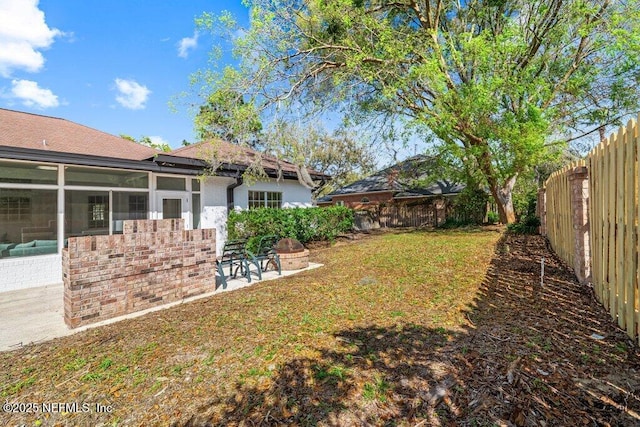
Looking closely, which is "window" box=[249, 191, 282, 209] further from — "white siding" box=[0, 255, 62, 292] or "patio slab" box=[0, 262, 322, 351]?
"white siding" box=[0, 255, 62, 292]

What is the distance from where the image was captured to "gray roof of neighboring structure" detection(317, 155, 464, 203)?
20203mm

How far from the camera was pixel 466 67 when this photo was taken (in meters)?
12.7

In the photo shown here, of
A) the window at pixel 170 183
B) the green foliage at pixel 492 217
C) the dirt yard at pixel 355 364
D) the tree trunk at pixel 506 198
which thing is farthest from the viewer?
the green foliage at pixel 492 217

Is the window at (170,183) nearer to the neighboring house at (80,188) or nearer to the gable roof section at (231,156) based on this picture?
the neighboring house at (80,188)

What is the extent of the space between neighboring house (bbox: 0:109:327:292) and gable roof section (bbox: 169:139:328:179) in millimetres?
47

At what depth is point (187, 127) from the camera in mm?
10047

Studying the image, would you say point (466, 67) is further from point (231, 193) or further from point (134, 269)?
point (134, 269)

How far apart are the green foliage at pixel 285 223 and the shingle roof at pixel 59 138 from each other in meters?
3.56

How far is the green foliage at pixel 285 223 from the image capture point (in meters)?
10.9

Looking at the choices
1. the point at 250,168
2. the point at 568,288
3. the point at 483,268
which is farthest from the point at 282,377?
the point at 250,168

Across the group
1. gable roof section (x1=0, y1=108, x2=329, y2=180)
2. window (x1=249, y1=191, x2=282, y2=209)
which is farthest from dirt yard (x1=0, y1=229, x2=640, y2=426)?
window (x1=249, y1=191, x2=282, y2=209)

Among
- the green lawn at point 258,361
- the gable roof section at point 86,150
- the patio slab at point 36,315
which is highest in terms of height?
the gable roof section at point 86,150

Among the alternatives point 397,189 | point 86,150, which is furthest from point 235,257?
point 397,189

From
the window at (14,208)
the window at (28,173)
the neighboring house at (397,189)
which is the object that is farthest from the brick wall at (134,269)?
the neighboring house at (397,189)
